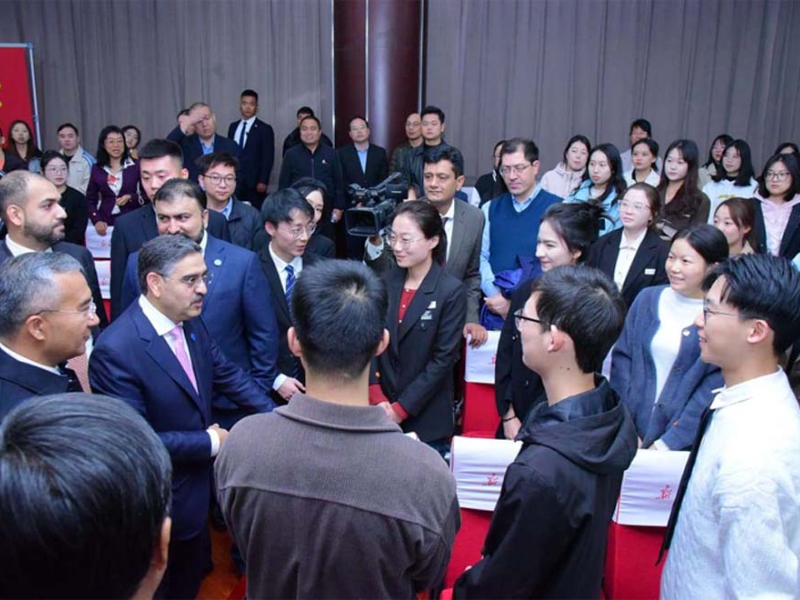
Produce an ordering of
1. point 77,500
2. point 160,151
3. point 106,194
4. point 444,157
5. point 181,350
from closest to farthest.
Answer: point 77,500 < point 181,350 < point 160,151 < point 444,157 < point 106,194

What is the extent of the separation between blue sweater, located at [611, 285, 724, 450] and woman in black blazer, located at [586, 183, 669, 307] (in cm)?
58

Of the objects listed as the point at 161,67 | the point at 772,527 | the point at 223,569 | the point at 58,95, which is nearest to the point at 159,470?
the point at 772,527

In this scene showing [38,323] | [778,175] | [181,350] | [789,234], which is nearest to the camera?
[38,323]

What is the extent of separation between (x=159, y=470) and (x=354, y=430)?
414 mm

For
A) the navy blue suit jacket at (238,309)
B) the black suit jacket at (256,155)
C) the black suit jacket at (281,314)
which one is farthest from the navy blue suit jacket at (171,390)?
the black suit jacket at (256,155)

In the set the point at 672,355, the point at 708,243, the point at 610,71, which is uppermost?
the point at 610,71

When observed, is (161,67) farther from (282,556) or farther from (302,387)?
(282,556)

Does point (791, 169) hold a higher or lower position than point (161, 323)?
higher

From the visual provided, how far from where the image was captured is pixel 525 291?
221cm

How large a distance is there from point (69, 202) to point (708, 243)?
12.3ft

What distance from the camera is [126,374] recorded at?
1.73 metres

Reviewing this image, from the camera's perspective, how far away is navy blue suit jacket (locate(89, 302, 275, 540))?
1.73m

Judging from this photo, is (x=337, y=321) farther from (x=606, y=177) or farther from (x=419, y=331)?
(x=606, y=177)

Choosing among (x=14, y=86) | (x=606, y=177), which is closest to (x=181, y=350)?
(x=606, y=177)
